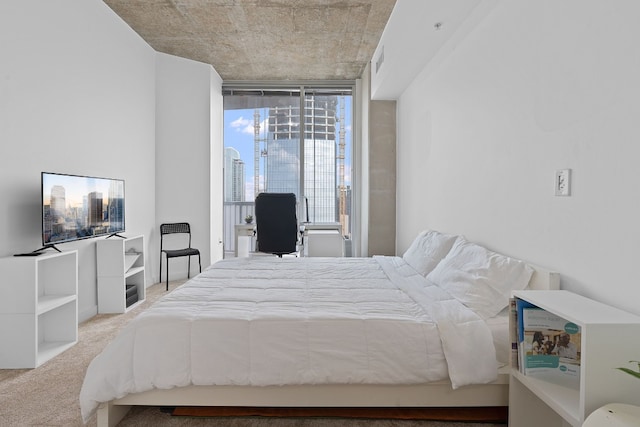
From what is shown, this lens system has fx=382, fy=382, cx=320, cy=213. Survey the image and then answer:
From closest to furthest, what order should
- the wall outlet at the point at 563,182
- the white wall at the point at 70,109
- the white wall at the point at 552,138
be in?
the white wall at the point at 552,138, the wall outlet at the point at 563,182, the white wall at the point at 70,109

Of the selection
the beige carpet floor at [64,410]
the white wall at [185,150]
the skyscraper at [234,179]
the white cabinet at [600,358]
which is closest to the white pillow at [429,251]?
the beige carpet floor at [64,410]

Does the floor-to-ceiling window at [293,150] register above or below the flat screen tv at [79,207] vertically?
above

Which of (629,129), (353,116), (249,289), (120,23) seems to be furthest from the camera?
(353,116)

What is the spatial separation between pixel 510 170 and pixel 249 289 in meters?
1.81

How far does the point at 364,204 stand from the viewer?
573 centimetres

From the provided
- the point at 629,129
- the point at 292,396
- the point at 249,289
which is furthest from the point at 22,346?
the point at 629,129

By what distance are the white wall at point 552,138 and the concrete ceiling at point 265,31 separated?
4.95 ft

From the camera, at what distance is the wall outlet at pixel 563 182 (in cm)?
181

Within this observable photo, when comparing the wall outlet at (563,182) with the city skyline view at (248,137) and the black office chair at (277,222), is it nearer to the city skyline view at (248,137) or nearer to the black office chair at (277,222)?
the black office chair at (277,222)

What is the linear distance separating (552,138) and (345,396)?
166cm

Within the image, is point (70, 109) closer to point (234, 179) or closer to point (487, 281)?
point (234, 179)

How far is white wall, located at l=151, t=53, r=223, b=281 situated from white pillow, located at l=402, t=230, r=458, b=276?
3.09 metres

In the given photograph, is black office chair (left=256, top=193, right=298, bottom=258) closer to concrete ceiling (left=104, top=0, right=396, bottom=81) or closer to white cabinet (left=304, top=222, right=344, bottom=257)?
white cabinet (left=304, top=222, right=344, bottom=257)

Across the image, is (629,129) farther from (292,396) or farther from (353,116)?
(353,116)
